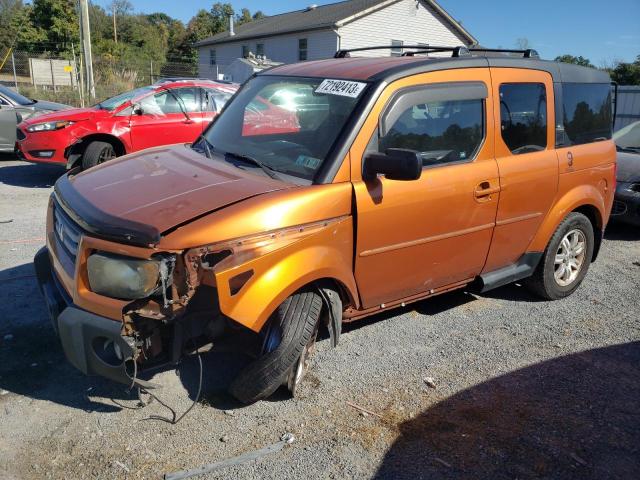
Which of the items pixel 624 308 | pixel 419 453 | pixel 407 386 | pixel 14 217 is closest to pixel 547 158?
pixel 624 308

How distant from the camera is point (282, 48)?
3416 centimetres

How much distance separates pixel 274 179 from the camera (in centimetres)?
338

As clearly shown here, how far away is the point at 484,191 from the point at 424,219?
0.60m

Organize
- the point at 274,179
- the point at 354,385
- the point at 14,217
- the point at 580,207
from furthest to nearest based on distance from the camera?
1. the point at 14,217
2. the point at 580,207
3. the point at 354,385
4. the point at 274,179

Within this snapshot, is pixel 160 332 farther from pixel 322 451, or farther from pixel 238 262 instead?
pixel 322 451

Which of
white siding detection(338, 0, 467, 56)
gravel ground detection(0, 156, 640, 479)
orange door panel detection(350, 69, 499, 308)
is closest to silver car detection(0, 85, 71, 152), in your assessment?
gravel ground detection(0, 156, 640, 479)

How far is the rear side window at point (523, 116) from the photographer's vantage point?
165 inches

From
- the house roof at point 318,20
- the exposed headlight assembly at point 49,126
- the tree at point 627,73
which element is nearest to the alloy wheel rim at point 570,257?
the exposed headlight assembly at point 49,126

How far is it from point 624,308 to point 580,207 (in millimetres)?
1009

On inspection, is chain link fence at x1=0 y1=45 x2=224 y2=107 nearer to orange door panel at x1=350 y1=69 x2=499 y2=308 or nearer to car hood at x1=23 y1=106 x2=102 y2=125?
car hood at x1=23 y1=106 x2=102 y2=125

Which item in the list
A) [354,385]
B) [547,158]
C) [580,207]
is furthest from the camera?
[580,207]

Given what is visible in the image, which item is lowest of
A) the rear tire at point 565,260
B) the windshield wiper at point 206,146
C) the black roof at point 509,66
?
the rear tire at point 565,260

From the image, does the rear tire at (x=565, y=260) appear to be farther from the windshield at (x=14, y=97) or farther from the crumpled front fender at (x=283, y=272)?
the windshield at (x=14, y=97)

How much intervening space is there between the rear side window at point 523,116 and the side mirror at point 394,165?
131cm
